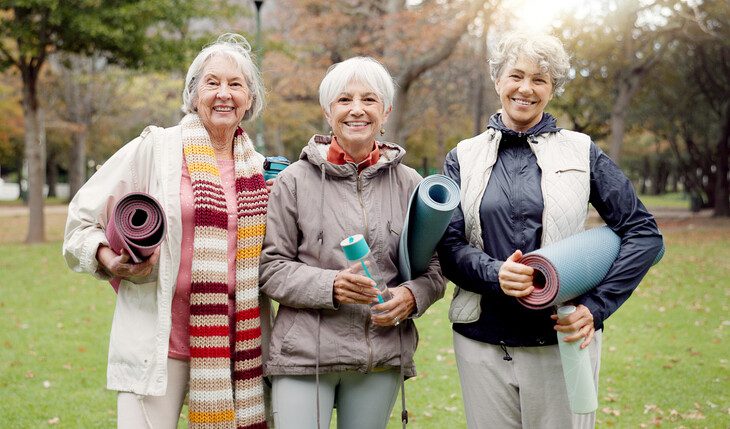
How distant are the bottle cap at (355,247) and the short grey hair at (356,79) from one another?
0.67 m

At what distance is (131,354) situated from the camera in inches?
113

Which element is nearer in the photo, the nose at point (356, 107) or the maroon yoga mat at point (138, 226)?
the maroon yoga mat at point (138, 226)

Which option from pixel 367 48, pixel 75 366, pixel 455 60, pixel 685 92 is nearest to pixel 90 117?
pixel 455 60

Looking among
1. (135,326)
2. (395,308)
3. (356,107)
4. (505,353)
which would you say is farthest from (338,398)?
(356,107)

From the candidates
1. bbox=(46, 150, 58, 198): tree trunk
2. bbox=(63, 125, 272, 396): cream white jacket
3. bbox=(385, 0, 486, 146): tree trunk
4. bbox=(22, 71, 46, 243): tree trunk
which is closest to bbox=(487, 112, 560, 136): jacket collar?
bbox=(63, 125, 272, 396): cream white jacket

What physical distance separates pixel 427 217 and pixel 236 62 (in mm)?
1166

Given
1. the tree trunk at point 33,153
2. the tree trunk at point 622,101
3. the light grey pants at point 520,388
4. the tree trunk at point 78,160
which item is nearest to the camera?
the light grey pants at point 520,388

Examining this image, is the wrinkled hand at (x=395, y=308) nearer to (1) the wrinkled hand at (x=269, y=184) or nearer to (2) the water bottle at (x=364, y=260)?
(2) the water bottle at (x=364, y=260)

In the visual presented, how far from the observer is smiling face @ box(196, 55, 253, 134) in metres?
3.12

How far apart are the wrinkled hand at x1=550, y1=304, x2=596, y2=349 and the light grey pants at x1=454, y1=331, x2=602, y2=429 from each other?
20 centimetres

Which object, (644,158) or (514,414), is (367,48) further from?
(644,158)

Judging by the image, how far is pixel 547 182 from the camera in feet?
9.20

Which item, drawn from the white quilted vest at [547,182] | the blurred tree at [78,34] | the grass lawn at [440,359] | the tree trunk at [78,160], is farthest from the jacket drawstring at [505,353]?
the tree trunk at [78,160]

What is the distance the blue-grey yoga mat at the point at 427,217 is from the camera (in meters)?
2.64
